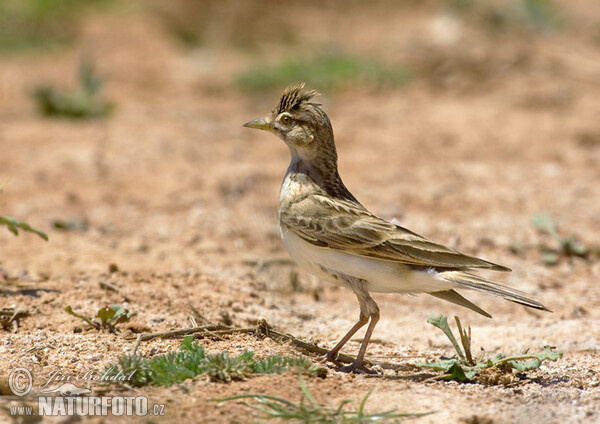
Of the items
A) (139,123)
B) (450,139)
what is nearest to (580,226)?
(450,139)

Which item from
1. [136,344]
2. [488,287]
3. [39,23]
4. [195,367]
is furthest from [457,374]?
[39,23]

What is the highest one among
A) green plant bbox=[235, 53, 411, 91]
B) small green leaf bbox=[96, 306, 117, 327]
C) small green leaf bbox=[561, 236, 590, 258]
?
green plant bbox=[235, 53, 411, 91]

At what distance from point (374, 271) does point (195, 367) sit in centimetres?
118

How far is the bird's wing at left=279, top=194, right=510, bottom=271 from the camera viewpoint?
14.4 feet

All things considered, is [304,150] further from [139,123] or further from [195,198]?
[139,123]

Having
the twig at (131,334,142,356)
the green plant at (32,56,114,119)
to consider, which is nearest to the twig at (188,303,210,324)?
the twig at (131,334,142,356)

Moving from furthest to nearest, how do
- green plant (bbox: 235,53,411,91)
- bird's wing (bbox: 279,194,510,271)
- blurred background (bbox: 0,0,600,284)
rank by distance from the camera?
green plant (bbox: 235,53,411,91), blurred background (bbox: 0,0,600,284), bird's wing (bbox: 279,194,510,271)

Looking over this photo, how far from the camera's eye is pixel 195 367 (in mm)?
3822

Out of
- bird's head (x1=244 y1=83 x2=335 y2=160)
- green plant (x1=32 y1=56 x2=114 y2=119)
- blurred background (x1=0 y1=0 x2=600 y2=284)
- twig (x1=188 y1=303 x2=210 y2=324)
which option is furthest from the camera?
green plant (x1=32 y1=56 x2=114 y2=119)

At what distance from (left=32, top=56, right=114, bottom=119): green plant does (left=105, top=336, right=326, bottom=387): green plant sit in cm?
694

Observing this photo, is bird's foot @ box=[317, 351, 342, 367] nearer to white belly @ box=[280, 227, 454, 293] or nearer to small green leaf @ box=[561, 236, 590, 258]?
white belly @ box=[280, 227, 454, 293]

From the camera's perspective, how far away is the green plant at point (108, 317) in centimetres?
460

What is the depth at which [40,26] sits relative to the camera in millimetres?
14758

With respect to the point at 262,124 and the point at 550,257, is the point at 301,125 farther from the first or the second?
the point at 550,257
